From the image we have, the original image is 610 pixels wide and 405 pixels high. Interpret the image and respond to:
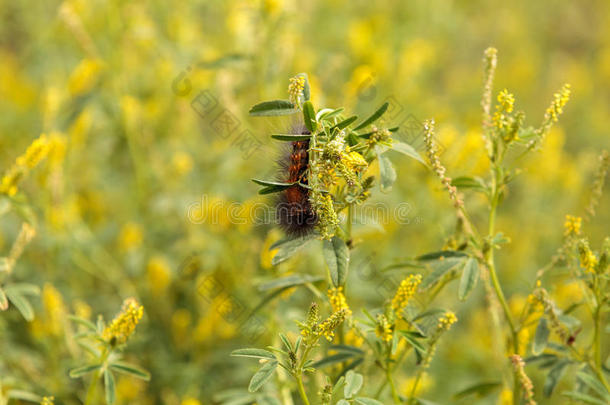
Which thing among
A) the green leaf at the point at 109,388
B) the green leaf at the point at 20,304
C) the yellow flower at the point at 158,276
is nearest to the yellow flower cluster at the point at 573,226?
the green leaf at the point at 109,388

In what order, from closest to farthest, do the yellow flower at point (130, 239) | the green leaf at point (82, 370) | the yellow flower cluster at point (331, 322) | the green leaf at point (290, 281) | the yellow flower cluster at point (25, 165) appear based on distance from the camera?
the yellow flower cluster at point (331, 322)
the green leaf at point (82, 370)
the green leaf at point (290, 281)
the yellow flower cluster at point (25, 165)
the yellow flower at point (130, 239)

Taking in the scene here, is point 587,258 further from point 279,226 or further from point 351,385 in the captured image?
point 279,226

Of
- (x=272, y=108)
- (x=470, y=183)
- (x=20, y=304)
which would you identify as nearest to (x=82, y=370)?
(x=20, y=304)

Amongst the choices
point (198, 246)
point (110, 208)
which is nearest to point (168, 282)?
Result: point (198, 246)

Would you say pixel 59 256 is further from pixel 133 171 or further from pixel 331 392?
pixel 331 392

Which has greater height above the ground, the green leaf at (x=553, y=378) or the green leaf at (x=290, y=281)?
the green leaf at (x=290, y=281)

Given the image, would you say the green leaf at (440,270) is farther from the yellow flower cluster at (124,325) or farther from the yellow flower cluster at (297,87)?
the yellow flower cluster at (124,325)

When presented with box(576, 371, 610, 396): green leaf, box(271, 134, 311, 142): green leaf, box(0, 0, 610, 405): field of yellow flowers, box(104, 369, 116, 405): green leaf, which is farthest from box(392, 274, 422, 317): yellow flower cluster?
box(104, 369, 116, 405): green leaf
